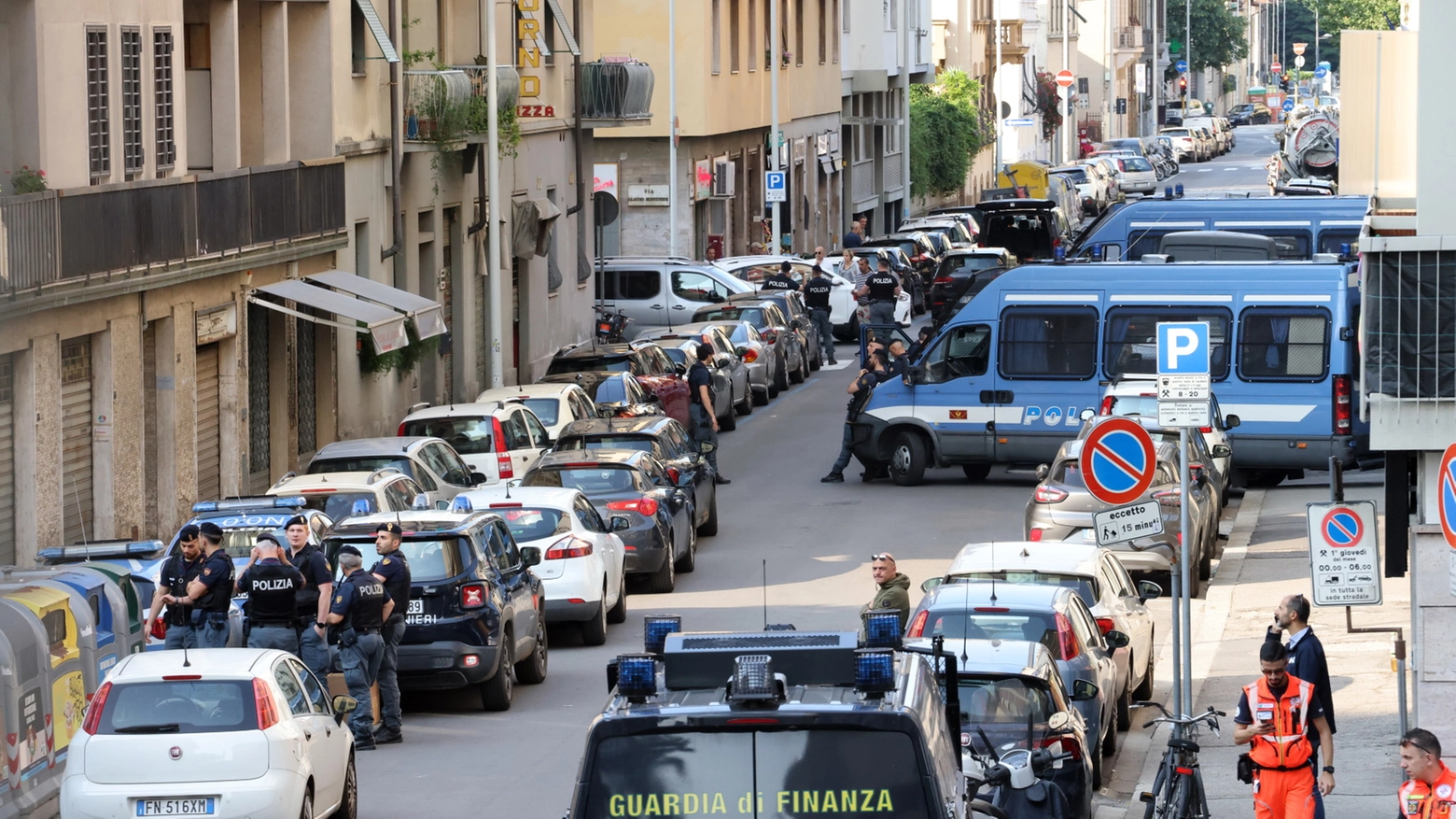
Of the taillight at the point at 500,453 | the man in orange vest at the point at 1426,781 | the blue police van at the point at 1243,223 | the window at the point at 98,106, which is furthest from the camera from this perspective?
the blue police van at the point at 1243,223

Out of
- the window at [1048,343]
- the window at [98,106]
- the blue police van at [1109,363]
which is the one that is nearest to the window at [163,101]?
the window at [98,106]

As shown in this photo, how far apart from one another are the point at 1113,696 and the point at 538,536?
5.61 metres

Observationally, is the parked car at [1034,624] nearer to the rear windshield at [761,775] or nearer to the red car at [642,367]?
the rear windshield at [761,775]

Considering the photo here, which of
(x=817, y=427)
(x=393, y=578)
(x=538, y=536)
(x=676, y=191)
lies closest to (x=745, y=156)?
(x=676, y=191)

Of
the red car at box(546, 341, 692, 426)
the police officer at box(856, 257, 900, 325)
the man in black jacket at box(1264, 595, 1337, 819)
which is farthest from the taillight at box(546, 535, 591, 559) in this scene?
the police officer at box(856, 257, 900, 325)

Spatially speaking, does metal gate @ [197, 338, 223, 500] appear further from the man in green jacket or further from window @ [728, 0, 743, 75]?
window @ [728, 0, 743, 75]

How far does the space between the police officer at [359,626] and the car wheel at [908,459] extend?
44.8ft

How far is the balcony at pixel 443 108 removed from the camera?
32.0m

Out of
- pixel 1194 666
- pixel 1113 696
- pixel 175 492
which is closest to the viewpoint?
pixel 1113 696

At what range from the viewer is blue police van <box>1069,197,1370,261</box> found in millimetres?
37344

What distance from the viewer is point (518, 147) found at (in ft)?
124

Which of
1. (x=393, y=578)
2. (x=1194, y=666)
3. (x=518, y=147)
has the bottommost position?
(x=1194, y=666)

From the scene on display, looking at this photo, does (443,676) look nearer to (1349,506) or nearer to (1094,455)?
(1094,455)

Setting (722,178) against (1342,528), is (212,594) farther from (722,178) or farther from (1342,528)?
(722,178)
